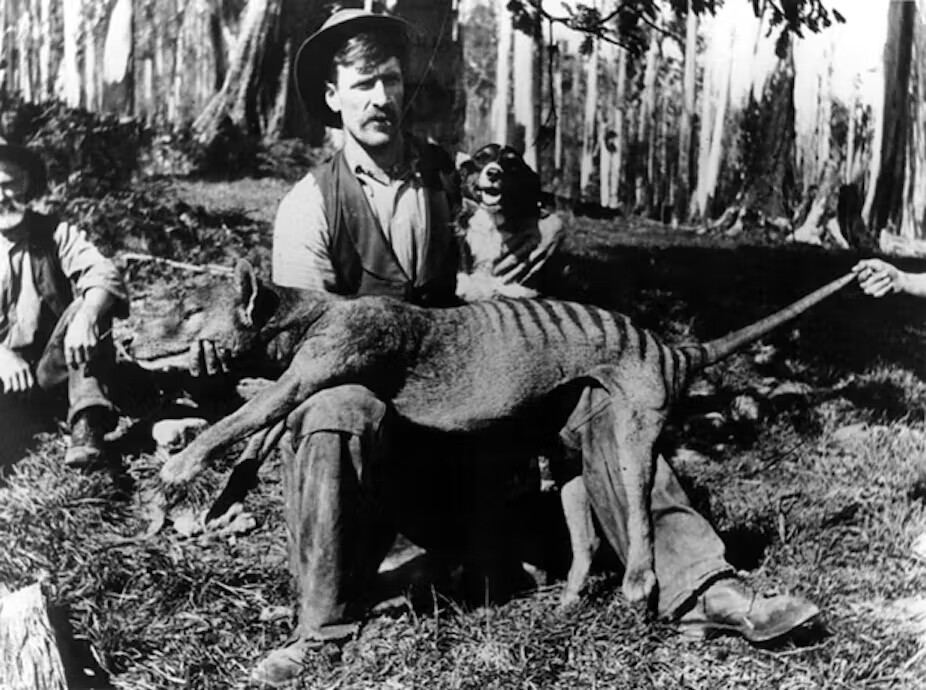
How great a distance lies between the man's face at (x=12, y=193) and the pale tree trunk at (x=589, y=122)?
2442 millimetres

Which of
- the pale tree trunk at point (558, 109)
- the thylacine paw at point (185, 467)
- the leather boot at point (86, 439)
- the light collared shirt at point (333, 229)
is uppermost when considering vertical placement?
the pale tree trunk at point (558, 109)

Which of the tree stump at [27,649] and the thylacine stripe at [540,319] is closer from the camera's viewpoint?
the tree stump at [27,649]

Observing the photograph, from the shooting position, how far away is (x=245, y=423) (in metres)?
3.61

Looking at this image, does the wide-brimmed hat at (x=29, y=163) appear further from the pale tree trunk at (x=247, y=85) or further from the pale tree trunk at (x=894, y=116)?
the pale tree trunk at (x=894, y=116)

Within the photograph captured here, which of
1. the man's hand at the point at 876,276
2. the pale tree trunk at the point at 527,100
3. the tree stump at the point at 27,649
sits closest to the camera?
the tree stump at the point at 27,649

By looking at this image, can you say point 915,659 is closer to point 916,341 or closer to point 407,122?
point 916,341

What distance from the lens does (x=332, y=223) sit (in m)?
4.09

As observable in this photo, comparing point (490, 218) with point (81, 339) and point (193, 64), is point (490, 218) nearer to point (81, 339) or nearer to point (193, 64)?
point (193, 64)

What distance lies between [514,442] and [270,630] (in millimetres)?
1158

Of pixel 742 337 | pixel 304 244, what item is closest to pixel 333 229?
pixel 304 244

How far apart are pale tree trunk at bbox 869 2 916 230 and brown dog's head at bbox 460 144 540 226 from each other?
1.77m

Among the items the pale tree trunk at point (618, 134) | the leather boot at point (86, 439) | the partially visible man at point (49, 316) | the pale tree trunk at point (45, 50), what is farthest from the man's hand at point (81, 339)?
the pale tree trunk at point (618, 134)

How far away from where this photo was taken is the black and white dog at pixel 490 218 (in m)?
4.36

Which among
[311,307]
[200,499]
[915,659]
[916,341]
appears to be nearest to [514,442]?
[311,307]
